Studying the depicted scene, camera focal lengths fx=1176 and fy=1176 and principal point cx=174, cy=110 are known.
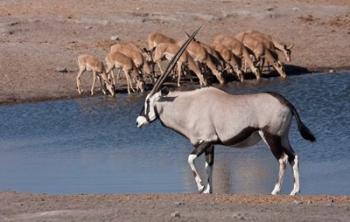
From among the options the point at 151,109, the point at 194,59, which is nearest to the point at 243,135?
the point at 151,109

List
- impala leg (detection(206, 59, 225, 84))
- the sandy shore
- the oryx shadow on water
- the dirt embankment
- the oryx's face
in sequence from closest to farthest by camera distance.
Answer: the sandy shore, the oryx's face, the oryx shadow on water, the dirt embankment, impala leg (detection(206, 59, 225, 84))

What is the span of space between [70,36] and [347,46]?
640 centimetres

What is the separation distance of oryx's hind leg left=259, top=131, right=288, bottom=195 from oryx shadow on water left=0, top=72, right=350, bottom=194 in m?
0.63

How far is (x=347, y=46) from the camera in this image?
27.2 meters

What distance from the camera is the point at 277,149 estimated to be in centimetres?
1151

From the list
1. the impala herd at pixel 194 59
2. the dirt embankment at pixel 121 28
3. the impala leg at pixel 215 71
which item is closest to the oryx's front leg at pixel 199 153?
the dirt embankment at pixel 121 28

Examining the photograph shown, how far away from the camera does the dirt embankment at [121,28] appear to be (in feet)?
77.0

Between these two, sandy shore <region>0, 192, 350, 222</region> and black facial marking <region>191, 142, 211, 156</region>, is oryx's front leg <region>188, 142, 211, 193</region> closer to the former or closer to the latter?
black facial marking <region>191, 142, 211, 156</region>

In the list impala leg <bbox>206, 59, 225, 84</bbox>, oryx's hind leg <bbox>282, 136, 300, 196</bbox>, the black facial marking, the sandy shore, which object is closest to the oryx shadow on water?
oryx's hind leg <bbox>282, 136, 300, 196</bbox>

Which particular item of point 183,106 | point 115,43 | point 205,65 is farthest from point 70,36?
point 183,106

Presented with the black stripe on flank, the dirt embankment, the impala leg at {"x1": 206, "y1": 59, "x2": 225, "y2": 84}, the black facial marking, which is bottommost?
the impala leg at {"x1": 206, "y1": 59, "x2": 225, "y2": 84}

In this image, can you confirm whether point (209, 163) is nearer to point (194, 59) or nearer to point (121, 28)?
point (194, 59)

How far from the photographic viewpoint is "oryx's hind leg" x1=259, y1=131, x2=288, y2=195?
1145 cm

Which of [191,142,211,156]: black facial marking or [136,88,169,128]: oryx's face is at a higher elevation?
[136,88,169,128]: oryx's face
